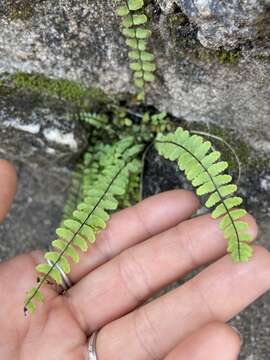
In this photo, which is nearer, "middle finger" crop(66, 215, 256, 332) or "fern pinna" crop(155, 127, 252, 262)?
"fern pinna" crop(155, 127, 252, 262)

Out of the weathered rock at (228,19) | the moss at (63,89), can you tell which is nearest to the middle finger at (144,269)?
the weathered rock at (228,19)

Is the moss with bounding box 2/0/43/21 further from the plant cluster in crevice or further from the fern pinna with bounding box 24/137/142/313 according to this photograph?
the fern pinna with bounding box 24/137/142/313

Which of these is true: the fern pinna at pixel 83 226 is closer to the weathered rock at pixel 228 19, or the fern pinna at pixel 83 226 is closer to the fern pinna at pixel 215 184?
the fern pinna at pixel 215 184

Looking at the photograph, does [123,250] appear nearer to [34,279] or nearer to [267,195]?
[34,279]

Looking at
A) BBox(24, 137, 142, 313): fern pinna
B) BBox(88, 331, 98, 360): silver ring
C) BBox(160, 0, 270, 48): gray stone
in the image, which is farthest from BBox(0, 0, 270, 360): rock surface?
BBox(88, 331, 98, 360): silver ring

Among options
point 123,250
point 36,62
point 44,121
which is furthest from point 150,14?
point 123,250

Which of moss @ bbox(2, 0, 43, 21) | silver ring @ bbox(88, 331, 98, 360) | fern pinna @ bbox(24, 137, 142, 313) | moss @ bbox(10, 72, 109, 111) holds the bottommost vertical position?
silver ring @ bbox(88, 331, 98, 360)

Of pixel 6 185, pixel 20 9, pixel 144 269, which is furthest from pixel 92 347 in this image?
pixel 20 9
